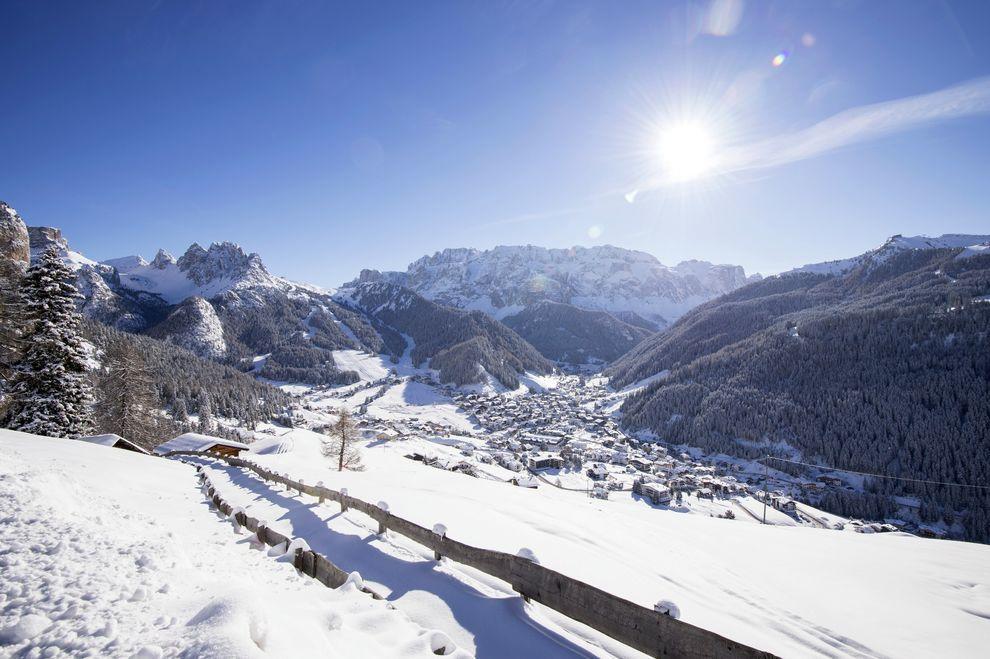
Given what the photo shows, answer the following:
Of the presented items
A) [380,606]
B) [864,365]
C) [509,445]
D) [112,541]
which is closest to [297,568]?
[380,606]

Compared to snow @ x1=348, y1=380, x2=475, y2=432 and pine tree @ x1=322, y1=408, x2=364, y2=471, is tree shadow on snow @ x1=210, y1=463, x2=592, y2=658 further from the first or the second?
snow @ x1=348, y1=380, x2=475, y2=432

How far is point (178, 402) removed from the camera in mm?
94812

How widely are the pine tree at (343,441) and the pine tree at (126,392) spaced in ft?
49.7

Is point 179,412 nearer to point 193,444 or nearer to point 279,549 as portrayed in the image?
point 193,444

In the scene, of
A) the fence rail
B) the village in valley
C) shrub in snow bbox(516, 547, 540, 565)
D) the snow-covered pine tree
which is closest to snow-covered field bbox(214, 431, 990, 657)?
the fence rail

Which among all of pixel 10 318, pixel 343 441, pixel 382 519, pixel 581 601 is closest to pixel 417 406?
pixel 343 441

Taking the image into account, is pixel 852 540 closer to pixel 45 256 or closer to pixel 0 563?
pixel 0 563

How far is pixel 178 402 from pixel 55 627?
386 ft

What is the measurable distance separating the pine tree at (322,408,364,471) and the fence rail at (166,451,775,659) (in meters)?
30.0

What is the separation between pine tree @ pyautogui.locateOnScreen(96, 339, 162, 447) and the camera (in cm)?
3147

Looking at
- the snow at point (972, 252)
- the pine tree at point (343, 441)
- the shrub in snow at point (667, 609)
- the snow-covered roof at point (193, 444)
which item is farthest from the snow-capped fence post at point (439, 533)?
the snow at point (972, 252)

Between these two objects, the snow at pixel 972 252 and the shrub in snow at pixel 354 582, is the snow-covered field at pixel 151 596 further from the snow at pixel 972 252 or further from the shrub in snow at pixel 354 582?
the snow at pixel 972 252

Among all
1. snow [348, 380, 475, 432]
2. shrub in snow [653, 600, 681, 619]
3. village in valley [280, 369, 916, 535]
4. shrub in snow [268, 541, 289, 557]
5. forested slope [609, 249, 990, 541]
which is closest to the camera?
shrub in snow [653, 600, 681, 619]

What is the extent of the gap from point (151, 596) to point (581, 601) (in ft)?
15.3
